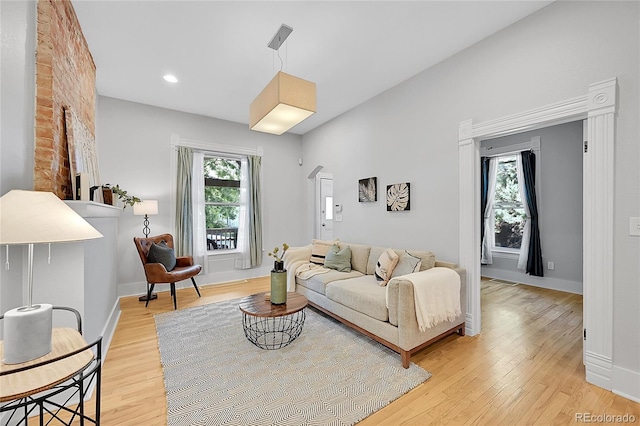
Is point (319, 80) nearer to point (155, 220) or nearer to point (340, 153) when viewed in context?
point (340, 153)

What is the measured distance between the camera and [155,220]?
14.6 ft

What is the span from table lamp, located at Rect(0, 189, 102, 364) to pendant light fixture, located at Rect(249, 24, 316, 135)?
5.68 ft

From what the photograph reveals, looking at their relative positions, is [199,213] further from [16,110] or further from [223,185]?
[16,110]

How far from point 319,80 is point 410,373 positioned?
345 centimetres

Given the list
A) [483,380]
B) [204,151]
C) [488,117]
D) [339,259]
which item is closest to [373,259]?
[339,259]

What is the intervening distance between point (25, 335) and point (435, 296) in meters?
2.63

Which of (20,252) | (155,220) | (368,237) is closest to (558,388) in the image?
(368,237)

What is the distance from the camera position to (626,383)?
1886 mm

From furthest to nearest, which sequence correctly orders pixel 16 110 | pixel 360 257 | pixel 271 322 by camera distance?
pixel 360 257 → pixel 271 322 → pixel 16 110

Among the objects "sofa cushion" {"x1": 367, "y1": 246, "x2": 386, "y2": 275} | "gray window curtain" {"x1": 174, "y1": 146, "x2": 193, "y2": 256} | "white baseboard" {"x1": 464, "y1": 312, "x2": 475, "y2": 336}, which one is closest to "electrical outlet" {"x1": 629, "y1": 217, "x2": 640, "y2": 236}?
"white baseboard" {"x1": 464, "y1": 312, "x2": 475, "y2": 336}

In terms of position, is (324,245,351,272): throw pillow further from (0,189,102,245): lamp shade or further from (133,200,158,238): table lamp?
(0,189,102,245): lamp shade

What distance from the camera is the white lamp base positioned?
44.9 inches

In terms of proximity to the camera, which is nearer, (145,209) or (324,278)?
(324,278)

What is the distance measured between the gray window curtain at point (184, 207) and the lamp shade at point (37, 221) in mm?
3384
